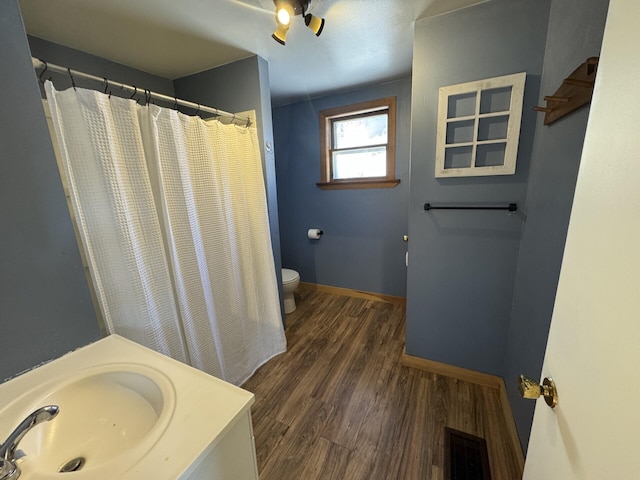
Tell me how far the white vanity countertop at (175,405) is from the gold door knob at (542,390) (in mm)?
685

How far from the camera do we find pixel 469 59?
4.56 ft

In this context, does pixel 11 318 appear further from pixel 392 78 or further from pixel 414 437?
pixel 392 78

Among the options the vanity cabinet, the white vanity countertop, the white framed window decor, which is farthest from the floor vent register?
the white framed window decor

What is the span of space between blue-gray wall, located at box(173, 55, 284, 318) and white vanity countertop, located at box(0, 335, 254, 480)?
1347 mm

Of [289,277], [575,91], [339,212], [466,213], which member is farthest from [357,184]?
Result: [575,91]

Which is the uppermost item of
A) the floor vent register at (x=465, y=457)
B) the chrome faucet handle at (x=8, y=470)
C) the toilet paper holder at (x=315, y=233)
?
the chrome faucet handle at (x=8, y=470)

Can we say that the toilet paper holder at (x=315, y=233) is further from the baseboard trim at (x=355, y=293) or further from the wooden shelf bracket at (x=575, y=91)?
the wooden shelf bracket at (x=575, y=91)

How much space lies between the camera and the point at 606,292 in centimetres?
41

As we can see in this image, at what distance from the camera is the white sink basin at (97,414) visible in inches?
26.7

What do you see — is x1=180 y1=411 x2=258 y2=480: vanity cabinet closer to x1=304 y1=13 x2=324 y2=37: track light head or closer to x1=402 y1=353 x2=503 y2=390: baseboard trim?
x1=402 y1=353 x2=503 y2=390: baseboard trim

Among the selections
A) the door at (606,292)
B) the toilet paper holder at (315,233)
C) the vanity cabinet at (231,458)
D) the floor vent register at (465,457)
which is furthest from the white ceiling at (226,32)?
the floor vent register at (465,457)

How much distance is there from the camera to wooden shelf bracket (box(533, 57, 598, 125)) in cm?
75

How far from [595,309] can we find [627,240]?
0.46 feet

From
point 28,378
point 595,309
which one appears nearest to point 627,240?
point 595,309
